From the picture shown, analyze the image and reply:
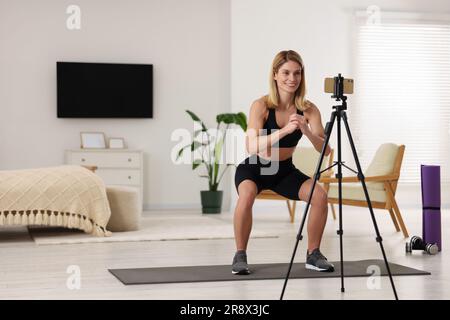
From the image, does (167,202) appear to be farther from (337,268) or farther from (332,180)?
(337,268)

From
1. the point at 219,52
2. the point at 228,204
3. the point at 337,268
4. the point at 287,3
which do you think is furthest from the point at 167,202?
the point at 337,268

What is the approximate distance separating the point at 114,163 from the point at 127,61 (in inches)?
48.0

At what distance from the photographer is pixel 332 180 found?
257 inches

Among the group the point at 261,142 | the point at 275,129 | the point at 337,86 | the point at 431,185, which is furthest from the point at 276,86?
the point at 431,185

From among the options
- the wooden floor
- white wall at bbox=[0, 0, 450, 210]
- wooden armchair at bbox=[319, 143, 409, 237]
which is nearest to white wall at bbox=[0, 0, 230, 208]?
white wall at bbox=[0, 0, 450, 210]

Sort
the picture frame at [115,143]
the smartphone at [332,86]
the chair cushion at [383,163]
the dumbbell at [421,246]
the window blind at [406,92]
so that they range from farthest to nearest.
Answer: the window blind at [406,92] < the picture frame at [115,143] < the chair cushion at [383,163] < the dumbbell at [421,246] < the smartphone at [332,86]

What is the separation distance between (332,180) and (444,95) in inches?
137

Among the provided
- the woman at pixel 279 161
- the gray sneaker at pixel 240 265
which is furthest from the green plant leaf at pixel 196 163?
the gray sneaker at pixel 240 265

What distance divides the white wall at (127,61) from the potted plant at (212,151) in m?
0.16

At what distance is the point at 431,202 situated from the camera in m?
4.97

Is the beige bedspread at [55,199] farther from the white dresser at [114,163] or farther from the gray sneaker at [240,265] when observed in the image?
the white dresser at [114,163]

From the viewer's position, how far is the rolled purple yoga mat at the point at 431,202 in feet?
16.2

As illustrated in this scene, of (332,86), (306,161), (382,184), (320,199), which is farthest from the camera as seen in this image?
(306,161)

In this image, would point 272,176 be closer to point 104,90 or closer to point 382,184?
point 382,184
